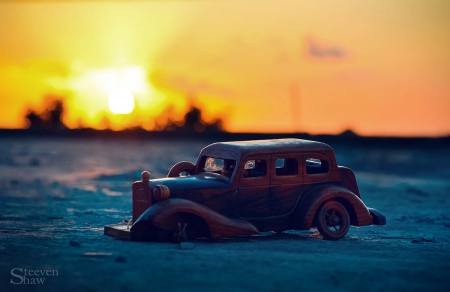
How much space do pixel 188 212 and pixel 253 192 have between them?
1.13 metres

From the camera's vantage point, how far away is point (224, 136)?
38.5m

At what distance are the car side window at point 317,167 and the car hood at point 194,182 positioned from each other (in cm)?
149

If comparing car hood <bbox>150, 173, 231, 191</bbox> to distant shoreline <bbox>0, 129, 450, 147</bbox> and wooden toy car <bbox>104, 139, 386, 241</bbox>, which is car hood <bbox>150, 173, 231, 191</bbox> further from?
distant shoreline <bbox>0, 129, 450, 147</bbox>

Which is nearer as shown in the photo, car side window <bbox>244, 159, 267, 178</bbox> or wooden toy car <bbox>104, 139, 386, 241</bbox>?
→ wooden toy car <bbox>104, 139, 386, 241</bbox>

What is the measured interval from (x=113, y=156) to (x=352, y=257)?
25.8 metres

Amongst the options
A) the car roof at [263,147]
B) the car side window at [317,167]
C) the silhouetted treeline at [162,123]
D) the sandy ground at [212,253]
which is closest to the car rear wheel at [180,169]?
the car roof at [263,147]

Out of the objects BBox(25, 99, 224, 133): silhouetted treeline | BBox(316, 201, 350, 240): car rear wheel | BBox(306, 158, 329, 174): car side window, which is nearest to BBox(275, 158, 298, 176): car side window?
BBox(306, 158, 329, 174): car side window

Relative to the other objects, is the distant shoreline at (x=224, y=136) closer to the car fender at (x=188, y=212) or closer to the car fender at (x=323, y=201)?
the car fender at (x=323, y=201)

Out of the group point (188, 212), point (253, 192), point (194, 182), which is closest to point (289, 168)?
point (253, 192)

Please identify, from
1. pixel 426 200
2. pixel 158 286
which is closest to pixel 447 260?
pixel 158 286

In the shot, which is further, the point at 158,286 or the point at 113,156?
the point at 113,156

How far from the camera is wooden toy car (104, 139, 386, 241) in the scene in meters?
11.4

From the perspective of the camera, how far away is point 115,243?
37.0 feet

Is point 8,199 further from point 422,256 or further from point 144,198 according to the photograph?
point 422,256
